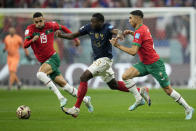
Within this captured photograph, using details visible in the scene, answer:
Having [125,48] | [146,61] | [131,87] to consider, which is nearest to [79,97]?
[131,87]

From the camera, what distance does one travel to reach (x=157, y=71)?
1169 cm

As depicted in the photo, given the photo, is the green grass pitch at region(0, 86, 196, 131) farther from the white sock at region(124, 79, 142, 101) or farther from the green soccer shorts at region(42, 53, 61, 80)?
the green soccer shorts at region(42, 53, 61, 80)

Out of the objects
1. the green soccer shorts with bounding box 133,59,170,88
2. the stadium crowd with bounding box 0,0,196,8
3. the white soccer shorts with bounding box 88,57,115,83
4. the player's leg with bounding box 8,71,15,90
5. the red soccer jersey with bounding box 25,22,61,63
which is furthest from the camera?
the stadium crowd with bounding box 0,0,196,8

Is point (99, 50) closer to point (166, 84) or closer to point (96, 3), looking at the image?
point (166, 84)

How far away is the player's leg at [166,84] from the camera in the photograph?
11.4 metres

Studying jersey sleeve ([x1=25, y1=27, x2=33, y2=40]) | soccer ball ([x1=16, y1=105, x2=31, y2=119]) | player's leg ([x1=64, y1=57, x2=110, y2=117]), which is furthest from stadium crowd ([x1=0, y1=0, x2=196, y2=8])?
soccer ball ([x1=16, y1=105, x2=31, y2=119])

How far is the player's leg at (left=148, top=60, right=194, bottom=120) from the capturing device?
37.4 feet

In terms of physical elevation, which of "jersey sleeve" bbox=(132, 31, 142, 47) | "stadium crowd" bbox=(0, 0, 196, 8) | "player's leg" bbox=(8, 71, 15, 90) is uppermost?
"jersey sleeve" bbox=(132, 31, 142, 47)

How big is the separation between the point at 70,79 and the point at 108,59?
Answer: 10.8 meters

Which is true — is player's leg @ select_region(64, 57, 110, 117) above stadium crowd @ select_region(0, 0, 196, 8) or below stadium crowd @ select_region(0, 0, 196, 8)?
above

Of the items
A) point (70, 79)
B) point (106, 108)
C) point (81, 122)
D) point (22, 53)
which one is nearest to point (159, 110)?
point (106, 108)

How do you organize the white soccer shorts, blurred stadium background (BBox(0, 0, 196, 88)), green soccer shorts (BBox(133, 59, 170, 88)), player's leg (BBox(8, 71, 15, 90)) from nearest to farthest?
green soccer shorts (BBox(133, 59, 170, 88))
the white soccer shorts
player's leg (BBox(8, 71, 15, 90))
blurred stadium background (BBox(0, 0, 196, 88))

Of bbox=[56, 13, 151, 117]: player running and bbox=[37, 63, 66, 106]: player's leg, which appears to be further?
bbox=[37, 63, 66, 106]: player's leg

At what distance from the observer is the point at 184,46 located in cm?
2323
